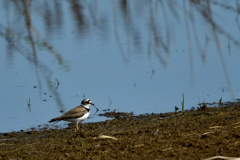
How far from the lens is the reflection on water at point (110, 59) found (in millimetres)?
9445

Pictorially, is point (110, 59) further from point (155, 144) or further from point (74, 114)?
point (155, 144)

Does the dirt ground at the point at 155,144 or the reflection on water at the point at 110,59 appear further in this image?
the reflection on water at the point at 110,59

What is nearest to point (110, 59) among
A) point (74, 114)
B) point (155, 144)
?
point (74, 114)

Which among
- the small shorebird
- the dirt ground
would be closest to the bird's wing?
the small shorebird

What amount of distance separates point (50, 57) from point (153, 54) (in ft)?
8.36

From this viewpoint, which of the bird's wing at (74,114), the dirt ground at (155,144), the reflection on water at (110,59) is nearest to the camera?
the dirt ground at (155,144)

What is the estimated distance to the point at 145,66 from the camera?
36.9 feet

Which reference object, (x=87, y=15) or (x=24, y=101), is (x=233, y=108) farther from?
(x=87, y=15)

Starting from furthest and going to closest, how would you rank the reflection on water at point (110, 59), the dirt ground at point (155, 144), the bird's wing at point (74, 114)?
the reflection on water at point (110, 59) → the bird's wing at point (74, 114) → the dirt ground at point (155, 144)

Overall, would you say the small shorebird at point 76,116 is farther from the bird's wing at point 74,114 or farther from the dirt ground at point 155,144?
the dirt ground at point 155,144

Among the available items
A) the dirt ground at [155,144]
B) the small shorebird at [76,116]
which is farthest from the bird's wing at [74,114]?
the dirt ground at [155,144]

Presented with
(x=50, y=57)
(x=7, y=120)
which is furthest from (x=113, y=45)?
(x=7, y=120)

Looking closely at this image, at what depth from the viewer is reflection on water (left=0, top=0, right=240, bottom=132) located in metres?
9.45

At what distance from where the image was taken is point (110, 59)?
38.7 feet
